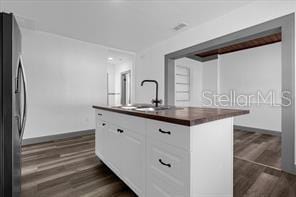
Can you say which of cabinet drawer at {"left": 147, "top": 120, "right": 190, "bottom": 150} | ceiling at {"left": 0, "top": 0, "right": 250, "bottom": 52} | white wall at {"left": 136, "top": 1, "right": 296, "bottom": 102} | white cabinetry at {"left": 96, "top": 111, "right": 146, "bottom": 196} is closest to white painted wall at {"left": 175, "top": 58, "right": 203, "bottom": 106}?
white wall at {"left": 136, "top": 1, "right": 296, "bottom": 102}

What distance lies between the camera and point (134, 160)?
1509mm

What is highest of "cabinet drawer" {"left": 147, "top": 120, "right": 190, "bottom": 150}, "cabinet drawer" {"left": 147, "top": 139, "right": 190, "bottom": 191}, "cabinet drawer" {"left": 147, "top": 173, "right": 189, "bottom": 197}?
"cabinet drawer" {"left": 147, "top": 120, "right": 190, "bottom": 150}

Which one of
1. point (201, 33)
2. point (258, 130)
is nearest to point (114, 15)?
point (201, 33)

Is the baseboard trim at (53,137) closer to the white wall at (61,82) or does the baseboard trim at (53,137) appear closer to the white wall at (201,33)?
the white wall at (61,82)

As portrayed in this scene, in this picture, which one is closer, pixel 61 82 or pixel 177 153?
pixel 177 153

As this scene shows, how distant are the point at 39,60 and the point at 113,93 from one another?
3690 millimetres

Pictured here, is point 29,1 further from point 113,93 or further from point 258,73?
point 258,73

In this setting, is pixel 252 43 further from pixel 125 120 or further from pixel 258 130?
pixel 125 120

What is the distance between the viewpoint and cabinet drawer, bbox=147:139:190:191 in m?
1.03

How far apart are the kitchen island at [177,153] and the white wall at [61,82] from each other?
8.63 ft

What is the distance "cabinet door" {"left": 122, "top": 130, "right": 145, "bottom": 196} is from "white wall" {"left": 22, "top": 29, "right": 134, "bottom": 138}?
8.90ft

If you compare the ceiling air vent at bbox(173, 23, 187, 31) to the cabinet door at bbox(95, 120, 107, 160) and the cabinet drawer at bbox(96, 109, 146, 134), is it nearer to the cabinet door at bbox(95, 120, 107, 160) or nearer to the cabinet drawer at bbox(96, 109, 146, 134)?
the cabinet drawer at bbox(96, 109, 146, 134)

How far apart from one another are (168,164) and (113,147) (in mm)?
955

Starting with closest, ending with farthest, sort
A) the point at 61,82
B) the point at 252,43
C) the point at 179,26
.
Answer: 1. the point at 179,26
2. the point at 61,82
3. the point at 252,43
